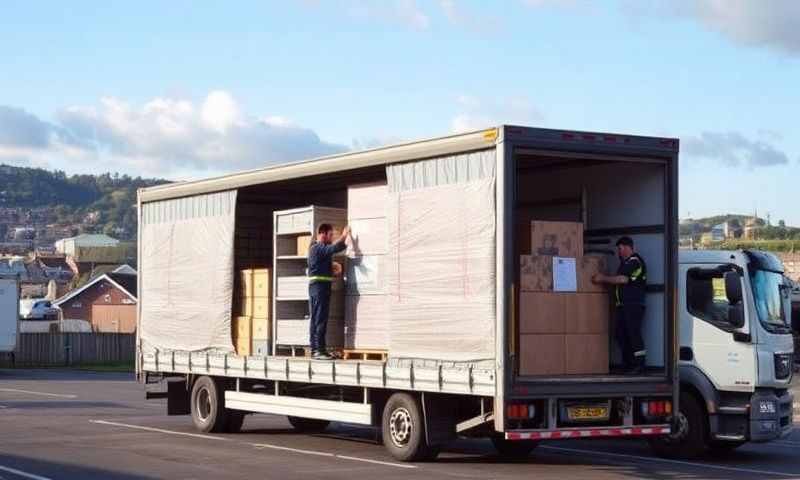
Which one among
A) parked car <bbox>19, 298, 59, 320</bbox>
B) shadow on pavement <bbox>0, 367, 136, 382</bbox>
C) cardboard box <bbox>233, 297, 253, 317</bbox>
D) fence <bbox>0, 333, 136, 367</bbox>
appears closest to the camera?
cardboard box <bbox>233, 297, 253, 317</bbox>

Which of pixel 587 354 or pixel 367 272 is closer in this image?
pixel 587 354

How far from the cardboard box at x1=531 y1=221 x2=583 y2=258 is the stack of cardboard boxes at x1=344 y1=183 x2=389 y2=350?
206 cm

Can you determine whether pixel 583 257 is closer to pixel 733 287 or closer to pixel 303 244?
pixel 733 287

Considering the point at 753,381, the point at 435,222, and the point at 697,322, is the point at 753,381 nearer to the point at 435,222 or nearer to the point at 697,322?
the point at 697,322

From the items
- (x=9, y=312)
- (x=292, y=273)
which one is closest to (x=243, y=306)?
(x=292, y=273)

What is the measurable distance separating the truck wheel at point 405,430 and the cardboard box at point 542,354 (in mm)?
1494

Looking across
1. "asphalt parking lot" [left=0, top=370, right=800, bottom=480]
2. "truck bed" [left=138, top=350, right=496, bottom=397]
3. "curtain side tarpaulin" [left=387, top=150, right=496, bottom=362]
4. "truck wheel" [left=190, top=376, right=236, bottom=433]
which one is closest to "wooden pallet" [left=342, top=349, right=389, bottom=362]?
"truck bed" [left=138, top=350, right=496, bottom=397]

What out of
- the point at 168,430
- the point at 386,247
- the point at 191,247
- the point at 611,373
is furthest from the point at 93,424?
the point at 611,373

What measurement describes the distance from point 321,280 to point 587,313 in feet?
11.1

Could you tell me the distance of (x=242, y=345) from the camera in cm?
1917

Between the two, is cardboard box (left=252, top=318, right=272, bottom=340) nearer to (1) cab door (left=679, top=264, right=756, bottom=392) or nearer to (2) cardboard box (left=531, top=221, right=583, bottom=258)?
Result: (2) cardboard box (left=531, top=221, right=583, bottom=258)

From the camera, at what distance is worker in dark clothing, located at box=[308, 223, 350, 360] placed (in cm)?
1678

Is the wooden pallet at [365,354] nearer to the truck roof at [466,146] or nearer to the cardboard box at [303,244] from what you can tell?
the cardboard box at [303,244]

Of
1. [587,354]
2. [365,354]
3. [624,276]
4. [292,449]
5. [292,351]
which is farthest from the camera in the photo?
[292,351]
